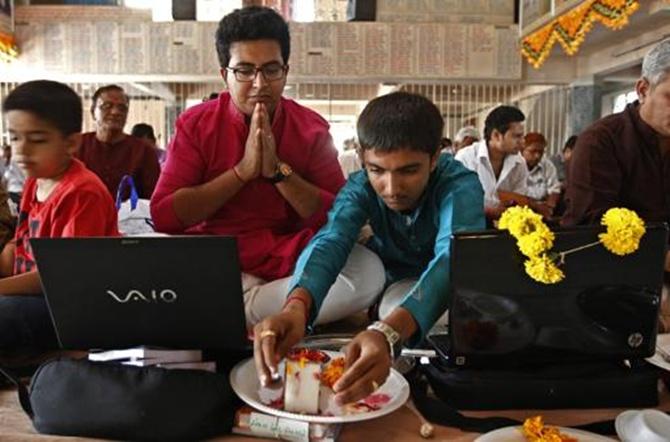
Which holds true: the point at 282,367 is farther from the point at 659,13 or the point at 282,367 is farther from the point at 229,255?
the point at 659,13

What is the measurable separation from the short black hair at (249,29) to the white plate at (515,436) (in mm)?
1287

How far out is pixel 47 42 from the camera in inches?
250

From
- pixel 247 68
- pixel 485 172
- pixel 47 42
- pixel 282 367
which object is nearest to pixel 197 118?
pixel 247 68

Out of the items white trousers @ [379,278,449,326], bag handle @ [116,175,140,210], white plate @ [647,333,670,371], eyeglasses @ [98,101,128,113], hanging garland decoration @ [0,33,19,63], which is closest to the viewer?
white plate @ [647,333,670,371]

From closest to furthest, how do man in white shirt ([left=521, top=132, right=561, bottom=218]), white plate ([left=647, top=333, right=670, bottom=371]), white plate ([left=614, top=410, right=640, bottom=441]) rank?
1. white plate ([left=614, top=410, right=640, bottom=441])
2. white plate ([left=647, top=333, right=670, bottom=371])
3. man in white shirt ([left=521, top=132, right=561, bottom=218])

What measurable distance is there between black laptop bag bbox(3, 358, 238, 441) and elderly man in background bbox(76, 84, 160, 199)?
2329mm

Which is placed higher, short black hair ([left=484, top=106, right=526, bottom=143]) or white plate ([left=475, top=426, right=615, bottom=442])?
short black hair ([left=484, top=106, right=526, bottom=143])

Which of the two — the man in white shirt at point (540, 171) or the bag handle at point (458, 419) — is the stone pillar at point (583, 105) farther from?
the bag handle at point (458, 419)

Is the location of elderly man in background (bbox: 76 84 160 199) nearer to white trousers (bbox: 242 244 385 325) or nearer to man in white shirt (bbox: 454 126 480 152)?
white trousers (bbox: 242 244 385 325)

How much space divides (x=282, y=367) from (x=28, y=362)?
794mm

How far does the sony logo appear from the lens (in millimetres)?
1242

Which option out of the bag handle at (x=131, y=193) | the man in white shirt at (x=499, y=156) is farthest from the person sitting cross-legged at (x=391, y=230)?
the man in white shirt at (x=499, y=156)

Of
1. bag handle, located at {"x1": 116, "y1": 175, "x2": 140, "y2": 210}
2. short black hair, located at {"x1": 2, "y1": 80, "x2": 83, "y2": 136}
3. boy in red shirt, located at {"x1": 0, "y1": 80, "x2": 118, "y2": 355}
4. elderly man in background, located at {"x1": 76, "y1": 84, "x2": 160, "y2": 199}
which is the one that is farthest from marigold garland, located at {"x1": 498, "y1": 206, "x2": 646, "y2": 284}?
elderly man in background, located at {"x1": 76, "y1": 84, "x2": 160, "y2": 199}

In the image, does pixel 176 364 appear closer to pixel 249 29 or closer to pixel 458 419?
pixel 458 419
